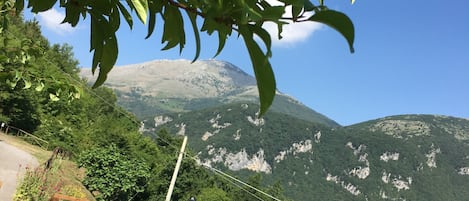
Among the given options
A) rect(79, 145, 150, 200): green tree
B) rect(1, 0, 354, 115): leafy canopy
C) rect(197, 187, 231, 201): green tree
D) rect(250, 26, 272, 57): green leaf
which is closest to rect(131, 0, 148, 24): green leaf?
rect(1, 0, 354, 115): leafy canopy

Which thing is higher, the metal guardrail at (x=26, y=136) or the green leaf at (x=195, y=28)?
the green leaf at (x=195, y=28)

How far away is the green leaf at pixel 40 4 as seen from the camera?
0.82 m

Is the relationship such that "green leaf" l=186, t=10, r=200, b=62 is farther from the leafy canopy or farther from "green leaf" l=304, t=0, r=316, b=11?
"green leaf" l=304, t=0, r=316, b=11

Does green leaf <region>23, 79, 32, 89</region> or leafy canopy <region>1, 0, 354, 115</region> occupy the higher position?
leafy canopy <region>1, 0, 354, 115</region>

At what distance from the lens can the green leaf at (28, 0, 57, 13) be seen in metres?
0.82

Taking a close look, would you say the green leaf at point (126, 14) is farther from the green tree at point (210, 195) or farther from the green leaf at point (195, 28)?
the green tree at point (210, 195)

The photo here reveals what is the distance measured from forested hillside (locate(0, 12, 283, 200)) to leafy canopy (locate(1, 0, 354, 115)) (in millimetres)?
934

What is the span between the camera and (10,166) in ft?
61.9

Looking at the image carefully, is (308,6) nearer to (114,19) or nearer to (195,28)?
(195,28)

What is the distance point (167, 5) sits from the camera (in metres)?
0.81

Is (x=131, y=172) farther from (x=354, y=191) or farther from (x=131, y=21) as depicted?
(x=354, y=191)

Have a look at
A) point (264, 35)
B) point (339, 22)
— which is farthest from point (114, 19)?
point (339, 22)

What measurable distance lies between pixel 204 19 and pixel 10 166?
801 inches

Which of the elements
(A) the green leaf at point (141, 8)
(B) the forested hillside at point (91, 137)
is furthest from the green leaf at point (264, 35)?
(B) the forested hillside at point (91, 137)
